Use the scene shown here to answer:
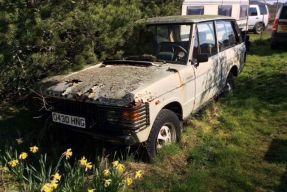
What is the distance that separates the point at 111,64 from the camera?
5594 millimetres

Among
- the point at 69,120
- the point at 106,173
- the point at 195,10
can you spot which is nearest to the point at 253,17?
the point at 195,10

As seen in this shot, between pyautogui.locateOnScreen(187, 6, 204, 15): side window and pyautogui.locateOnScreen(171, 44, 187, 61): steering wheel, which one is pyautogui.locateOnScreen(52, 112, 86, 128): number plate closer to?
pyautogui.locateOnScreen(171, 44, 187, 61): steering wheel

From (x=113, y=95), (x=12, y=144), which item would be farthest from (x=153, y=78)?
(x=12, y=144)

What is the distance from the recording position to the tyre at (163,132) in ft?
15.0

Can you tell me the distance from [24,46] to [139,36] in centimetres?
193

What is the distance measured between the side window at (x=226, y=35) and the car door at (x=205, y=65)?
Answer: 0.99ft

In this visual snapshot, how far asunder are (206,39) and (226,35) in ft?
3.54

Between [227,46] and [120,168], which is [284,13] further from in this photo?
[120,168]

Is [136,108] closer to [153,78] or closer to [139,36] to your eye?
[153,78]

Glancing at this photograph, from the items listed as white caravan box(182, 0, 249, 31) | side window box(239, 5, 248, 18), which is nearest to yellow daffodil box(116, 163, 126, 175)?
white caravan box(182, 0, 249, 31)

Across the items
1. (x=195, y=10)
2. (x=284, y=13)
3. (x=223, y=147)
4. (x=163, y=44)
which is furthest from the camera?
(x=195, y=10)

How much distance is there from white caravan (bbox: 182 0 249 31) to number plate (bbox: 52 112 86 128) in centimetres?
1556

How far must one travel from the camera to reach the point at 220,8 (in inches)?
768

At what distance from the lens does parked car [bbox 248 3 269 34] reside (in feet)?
69.0
